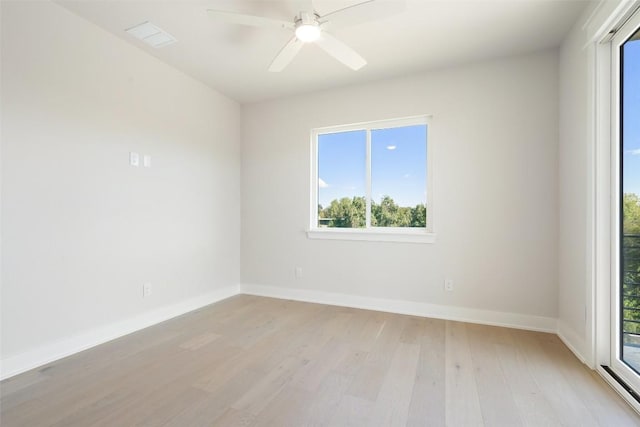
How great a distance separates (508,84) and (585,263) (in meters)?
1.70

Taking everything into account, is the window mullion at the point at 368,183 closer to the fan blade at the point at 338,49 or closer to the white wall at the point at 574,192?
the fan blade at the point at 338,49

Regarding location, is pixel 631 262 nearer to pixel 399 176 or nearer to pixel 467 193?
pixel 467 193

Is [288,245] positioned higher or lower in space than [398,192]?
lower

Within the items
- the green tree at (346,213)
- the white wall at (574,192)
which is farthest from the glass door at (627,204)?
the green tree at (346,213)

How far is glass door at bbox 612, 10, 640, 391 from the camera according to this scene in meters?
1.71

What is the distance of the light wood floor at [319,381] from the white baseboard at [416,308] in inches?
5.2

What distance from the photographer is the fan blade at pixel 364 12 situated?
1601mm

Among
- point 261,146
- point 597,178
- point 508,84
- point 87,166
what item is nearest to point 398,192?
point 508,84

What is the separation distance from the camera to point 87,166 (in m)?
2.27

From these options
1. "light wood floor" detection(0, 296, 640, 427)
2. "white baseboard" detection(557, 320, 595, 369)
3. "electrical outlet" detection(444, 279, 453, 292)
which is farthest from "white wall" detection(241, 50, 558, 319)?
"light wood floor" detection(0, 296, 640, 427)

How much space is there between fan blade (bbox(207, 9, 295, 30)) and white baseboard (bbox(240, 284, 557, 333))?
8.81 ft

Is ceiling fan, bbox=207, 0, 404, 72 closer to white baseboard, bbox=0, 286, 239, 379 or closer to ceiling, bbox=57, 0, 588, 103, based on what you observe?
ceiling, bbox=57, 0, 588, 103

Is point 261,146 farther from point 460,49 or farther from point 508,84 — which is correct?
point 508,84

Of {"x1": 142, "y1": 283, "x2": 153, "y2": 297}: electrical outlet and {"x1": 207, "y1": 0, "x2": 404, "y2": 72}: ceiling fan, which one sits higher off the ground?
{"x1": 207, "y1": 0, "x2": 404, "y2": 72}: ceiling fan
